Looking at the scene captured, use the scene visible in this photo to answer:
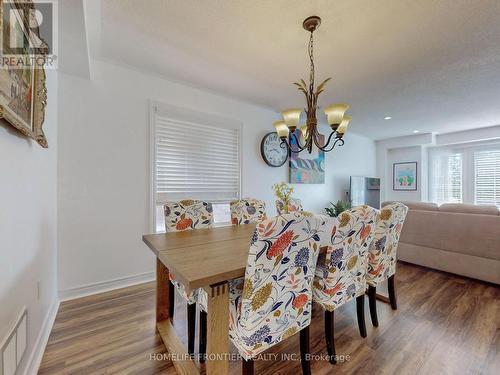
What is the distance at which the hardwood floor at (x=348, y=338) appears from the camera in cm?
144

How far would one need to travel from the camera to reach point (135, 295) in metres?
2.35

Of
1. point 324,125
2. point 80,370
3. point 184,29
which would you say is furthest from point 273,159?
point 80,370

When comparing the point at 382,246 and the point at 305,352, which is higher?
the point at 382,246

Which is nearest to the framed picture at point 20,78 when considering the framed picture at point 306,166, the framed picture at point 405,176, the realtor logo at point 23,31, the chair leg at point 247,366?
the realtor logo at point 23,31

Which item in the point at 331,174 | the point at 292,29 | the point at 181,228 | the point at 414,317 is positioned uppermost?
the point at 292,29

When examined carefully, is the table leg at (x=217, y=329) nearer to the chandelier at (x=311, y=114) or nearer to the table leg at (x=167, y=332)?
the table leg at (x=167, y=332)

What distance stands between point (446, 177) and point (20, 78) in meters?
7.54

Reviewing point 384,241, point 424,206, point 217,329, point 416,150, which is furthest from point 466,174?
point 217,329

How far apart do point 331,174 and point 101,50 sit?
441 centimetres

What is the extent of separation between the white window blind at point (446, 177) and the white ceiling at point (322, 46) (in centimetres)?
267

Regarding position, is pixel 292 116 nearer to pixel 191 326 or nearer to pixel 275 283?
pixel 275 283

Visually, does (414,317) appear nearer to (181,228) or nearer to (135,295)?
(181,228)

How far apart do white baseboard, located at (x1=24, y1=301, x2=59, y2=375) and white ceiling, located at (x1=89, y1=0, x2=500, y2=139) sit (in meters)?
2.34

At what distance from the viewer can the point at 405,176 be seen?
5891mm
